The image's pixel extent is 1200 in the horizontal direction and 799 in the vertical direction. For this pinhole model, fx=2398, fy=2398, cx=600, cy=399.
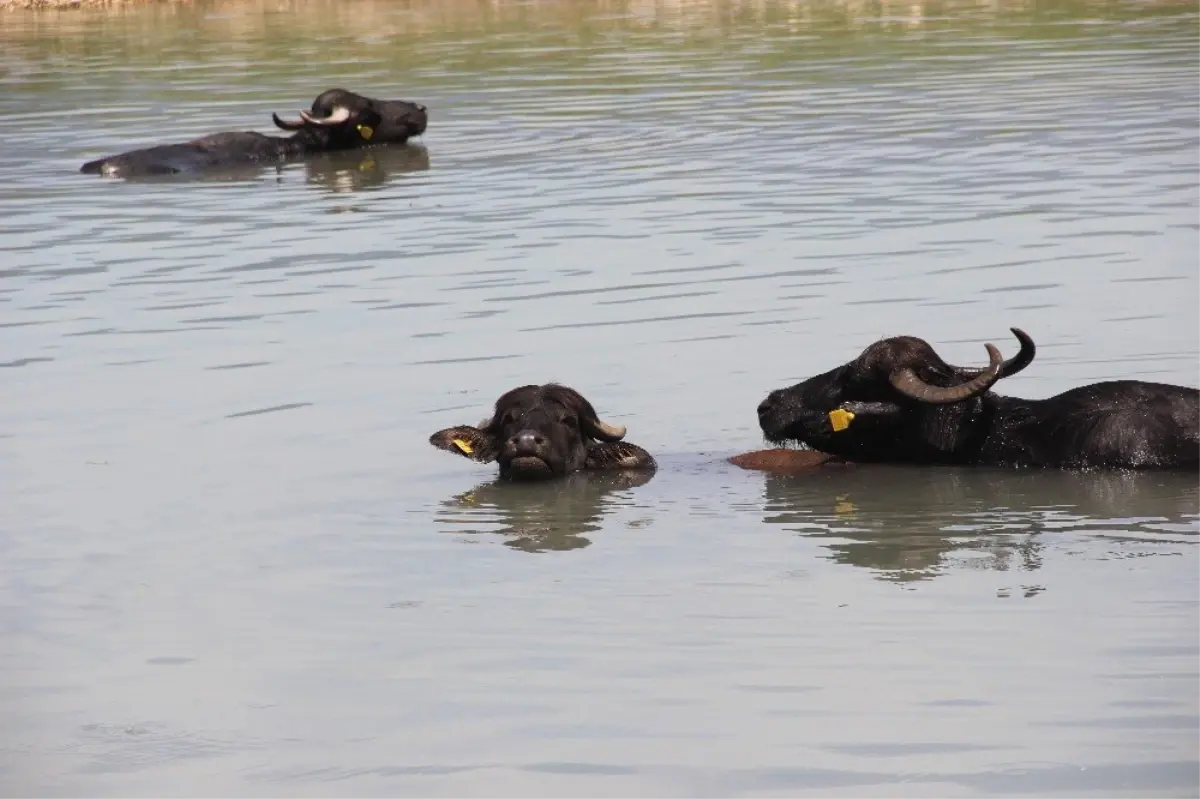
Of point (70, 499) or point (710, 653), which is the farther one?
point (70, 499)

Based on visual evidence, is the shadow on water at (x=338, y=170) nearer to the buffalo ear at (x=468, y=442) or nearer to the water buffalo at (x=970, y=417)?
the buffalo ear at (x=468, y=442)

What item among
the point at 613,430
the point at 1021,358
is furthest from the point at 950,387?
the point at 613,430

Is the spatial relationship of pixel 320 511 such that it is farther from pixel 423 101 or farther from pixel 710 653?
pixel 423 101

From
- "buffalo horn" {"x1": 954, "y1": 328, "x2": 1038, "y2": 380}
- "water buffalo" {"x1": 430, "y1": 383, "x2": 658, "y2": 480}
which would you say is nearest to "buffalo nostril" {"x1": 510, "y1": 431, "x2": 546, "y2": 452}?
"water buffalo" {"x1": 430, "y1": 383, "x2": 658, "y2": 480}

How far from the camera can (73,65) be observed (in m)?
36.4

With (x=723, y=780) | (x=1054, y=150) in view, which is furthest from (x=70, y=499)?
(x=1054, y=150)

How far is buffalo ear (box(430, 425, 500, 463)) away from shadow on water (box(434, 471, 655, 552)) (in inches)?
5.6

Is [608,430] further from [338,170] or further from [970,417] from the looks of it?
[338,170]

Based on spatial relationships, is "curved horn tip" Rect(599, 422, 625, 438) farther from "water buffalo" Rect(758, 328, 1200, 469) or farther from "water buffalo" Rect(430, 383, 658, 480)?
A: "water buffalo" Rect(758, 328, 1200, 469)

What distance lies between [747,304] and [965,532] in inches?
213

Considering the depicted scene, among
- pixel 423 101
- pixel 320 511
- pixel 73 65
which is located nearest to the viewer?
pixel 320 511

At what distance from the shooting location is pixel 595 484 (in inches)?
446

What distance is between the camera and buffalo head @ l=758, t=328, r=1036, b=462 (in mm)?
11203

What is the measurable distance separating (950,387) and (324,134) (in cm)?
1651
